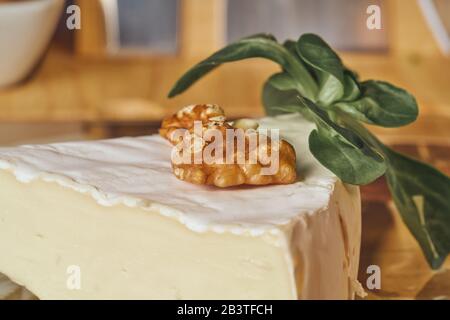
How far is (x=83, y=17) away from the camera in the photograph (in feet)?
8.08

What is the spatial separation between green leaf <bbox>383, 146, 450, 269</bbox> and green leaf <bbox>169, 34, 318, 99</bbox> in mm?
169

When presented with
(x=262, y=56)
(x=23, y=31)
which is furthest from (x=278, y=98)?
(x=23, y=31)

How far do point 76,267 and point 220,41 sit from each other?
152 cm

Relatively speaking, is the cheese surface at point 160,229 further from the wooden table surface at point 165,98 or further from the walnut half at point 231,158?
the wooden table surface at point 165,98

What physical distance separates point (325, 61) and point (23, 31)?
1.05 metres

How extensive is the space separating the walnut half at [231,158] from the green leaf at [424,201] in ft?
0.96

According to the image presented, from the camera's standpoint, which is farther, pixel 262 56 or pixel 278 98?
pixel 278 98

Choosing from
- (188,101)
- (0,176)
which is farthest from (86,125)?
(0,176)

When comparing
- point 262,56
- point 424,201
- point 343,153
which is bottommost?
point 424,201

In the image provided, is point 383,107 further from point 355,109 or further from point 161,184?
point 161,184

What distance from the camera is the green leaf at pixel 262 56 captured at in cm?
131

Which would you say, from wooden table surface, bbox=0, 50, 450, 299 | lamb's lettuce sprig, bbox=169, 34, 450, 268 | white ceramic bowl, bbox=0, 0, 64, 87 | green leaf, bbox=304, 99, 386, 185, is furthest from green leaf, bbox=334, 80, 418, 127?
white ceramic bowl, bbox=0, 0, 64, 87

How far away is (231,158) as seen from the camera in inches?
42.9

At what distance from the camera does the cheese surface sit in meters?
0.97
